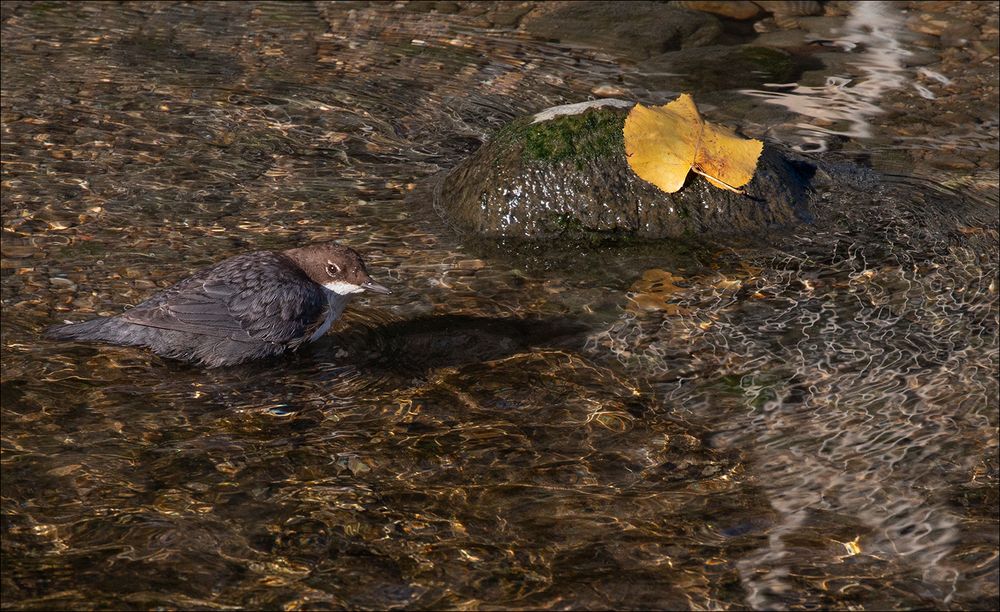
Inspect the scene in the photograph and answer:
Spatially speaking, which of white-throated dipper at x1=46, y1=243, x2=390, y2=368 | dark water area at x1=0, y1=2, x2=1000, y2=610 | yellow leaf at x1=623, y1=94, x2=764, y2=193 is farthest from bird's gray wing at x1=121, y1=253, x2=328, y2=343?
yellow leaf at x1=623, y1=94, x2=764, y2=193

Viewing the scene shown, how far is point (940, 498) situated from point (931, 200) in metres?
3.28

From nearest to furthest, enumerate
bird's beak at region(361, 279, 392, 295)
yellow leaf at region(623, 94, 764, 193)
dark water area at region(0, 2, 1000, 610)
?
dark water area at region(0, 2, 1000, 610), bird's beak at region(361, 279, 392, 295), yellow leaf at region(623, 94, 764, 193)

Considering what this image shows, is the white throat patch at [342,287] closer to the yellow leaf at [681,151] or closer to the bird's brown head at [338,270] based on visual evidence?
the bird's brown head at [338,270]

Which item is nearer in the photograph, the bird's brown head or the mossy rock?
the bird's brown head

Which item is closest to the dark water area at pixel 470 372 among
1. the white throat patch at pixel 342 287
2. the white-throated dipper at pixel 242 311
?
the white-throated dipper at pixel 242 311

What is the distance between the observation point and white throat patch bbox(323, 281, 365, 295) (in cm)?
600

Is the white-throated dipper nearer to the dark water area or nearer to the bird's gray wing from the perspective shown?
the bird's gray wing

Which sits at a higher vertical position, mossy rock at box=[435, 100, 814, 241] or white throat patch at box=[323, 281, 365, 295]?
mossy rock at box=[435, 100, 814, 241]

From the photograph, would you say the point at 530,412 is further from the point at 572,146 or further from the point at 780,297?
the point at 572,146

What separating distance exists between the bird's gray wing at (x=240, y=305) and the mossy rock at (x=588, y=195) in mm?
1614

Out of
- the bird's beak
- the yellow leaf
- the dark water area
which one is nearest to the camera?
the dark water area

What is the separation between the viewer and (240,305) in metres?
5.77

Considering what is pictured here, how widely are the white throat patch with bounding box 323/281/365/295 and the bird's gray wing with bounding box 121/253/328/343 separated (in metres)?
0.07

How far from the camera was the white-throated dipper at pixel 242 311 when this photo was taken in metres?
5.63
